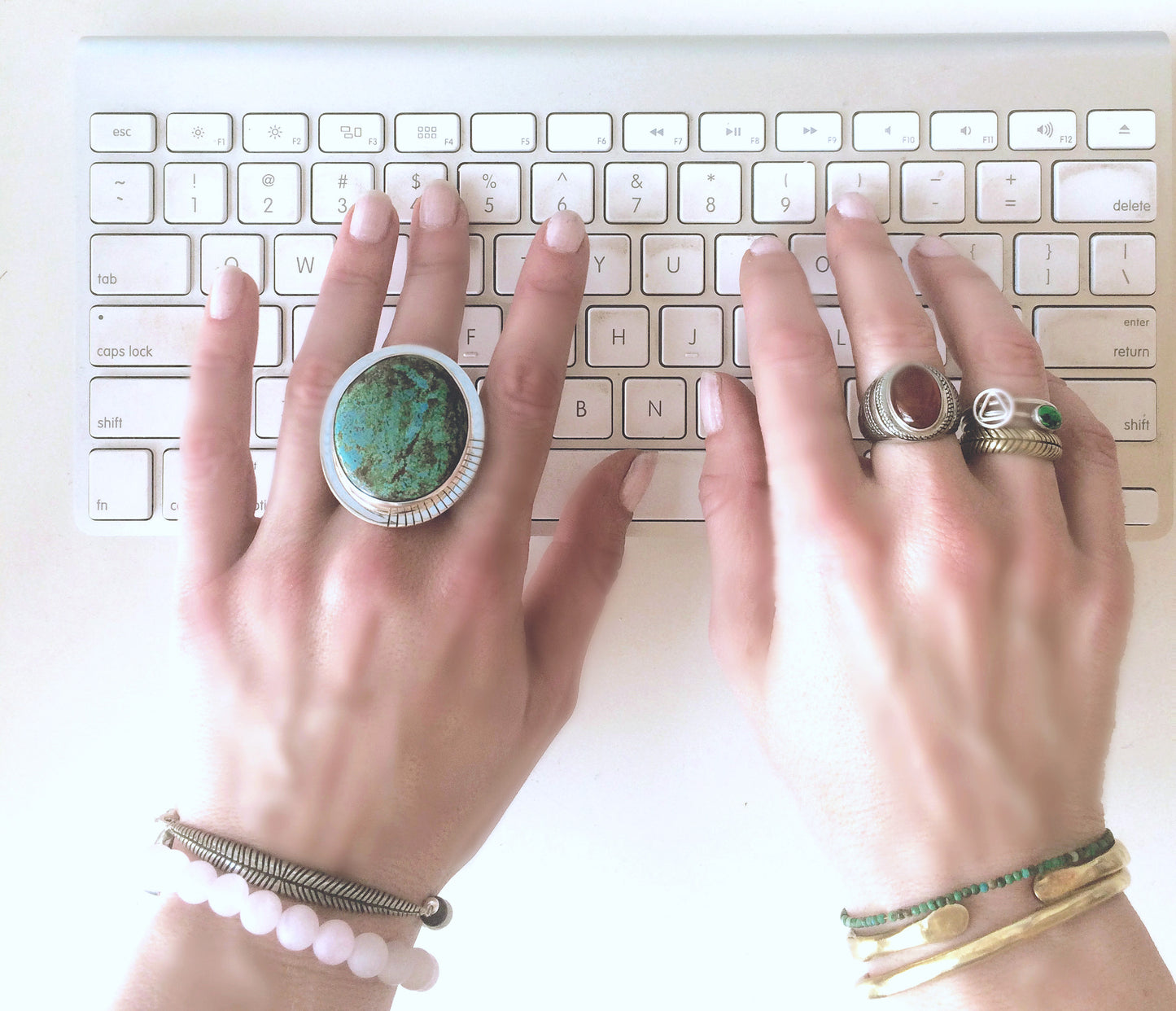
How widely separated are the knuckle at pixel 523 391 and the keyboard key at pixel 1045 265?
0.36 meters

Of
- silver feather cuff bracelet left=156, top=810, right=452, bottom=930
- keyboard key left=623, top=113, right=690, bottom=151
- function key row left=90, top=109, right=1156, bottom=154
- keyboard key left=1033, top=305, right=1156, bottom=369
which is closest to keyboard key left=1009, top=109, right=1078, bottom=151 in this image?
function key row left=90, top=109, right=1156, bottom=154

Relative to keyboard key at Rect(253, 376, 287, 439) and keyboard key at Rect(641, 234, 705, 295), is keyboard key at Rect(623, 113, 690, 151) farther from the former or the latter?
keyboard key at Rect(253, 376, 287, 439)

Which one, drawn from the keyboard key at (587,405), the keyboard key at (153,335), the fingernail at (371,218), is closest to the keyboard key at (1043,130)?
the keyboard key at (587,405)

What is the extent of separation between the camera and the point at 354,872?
1.69 ft

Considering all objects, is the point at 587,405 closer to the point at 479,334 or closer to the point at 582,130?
the point at 479,334

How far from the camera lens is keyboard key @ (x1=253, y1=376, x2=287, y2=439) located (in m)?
0.62

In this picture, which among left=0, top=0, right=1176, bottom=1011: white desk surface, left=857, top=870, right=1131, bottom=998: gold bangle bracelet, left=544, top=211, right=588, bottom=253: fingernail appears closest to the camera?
left=857, top=870, right=1131, bottom=998: gold bangle bracelet

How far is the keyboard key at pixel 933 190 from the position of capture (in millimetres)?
600

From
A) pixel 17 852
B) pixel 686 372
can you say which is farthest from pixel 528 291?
pixel 17 852

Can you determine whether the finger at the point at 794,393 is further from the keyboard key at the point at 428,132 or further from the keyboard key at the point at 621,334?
the keyboard key at the point at 428,132

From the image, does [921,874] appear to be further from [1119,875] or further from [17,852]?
[17,852]

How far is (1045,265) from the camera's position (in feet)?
1.98

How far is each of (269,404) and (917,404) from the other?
0.47 metres

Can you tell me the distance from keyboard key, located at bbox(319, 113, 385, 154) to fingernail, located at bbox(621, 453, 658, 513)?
30 centimetres
